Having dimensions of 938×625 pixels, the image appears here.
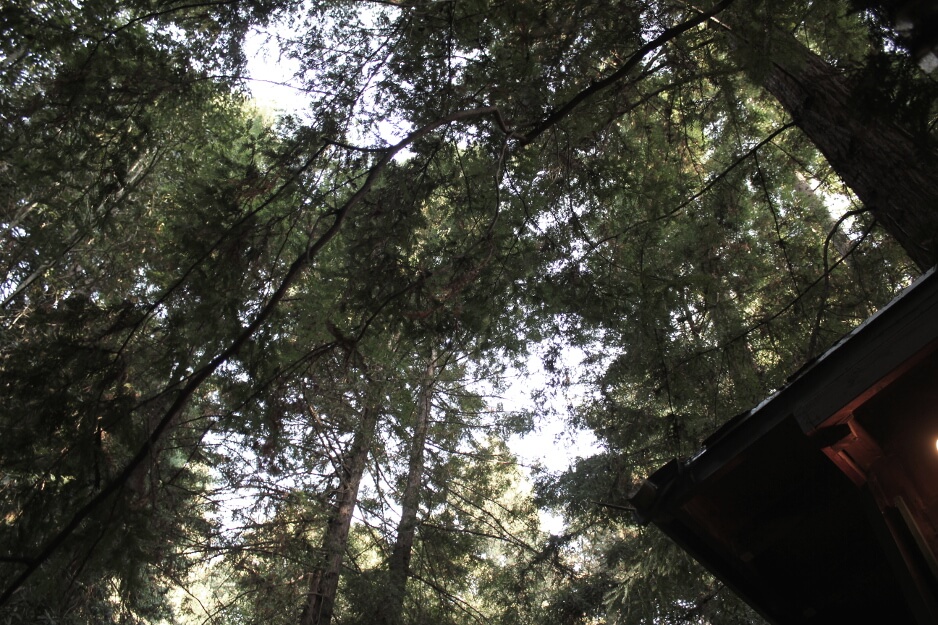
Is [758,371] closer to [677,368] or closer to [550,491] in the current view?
[677,368]

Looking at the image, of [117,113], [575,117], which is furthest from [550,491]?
[117,113]

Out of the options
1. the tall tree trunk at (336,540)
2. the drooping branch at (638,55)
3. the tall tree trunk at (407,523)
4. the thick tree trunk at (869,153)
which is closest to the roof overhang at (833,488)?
the thick tree trunk at (869,153)

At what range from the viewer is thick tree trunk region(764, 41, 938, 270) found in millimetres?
3306

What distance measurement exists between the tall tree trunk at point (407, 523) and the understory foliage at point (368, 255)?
0.24 metres

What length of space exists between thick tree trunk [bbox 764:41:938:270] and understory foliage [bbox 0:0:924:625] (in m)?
0.10

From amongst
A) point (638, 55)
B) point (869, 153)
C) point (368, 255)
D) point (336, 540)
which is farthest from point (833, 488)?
point (336, 540)

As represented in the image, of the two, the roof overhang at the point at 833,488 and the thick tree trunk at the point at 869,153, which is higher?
the thick tree trunk at the point at 869,153

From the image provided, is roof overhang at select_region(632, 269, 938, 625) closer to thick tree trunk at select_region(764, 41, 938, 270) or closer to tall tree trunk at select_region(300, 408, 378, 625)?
thick tree trunk at select_region(764, 41, 938, 270)

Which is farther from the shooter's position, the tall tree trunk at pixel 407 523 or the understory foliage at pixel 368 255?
the tall tree trunk at pixel 407 523

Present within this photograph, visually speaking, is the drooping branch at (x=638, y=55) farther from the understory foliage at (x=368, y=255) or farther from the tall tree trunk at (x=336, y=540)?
the tall tree trunk at (x=336, y=540)

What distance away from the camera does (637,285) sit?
16.9 feet

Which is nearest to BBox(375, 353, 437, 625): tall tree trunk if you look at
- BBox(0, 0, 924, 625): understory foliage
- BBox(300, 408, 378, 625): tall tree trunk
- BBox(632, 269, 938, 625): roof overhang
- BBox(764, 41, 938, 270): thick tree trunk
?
BBox(0, 0, 924, 625): understory foliage

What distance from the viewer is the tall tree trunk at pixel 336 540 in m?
8.12

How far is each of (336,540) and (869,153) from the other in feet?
27.1
